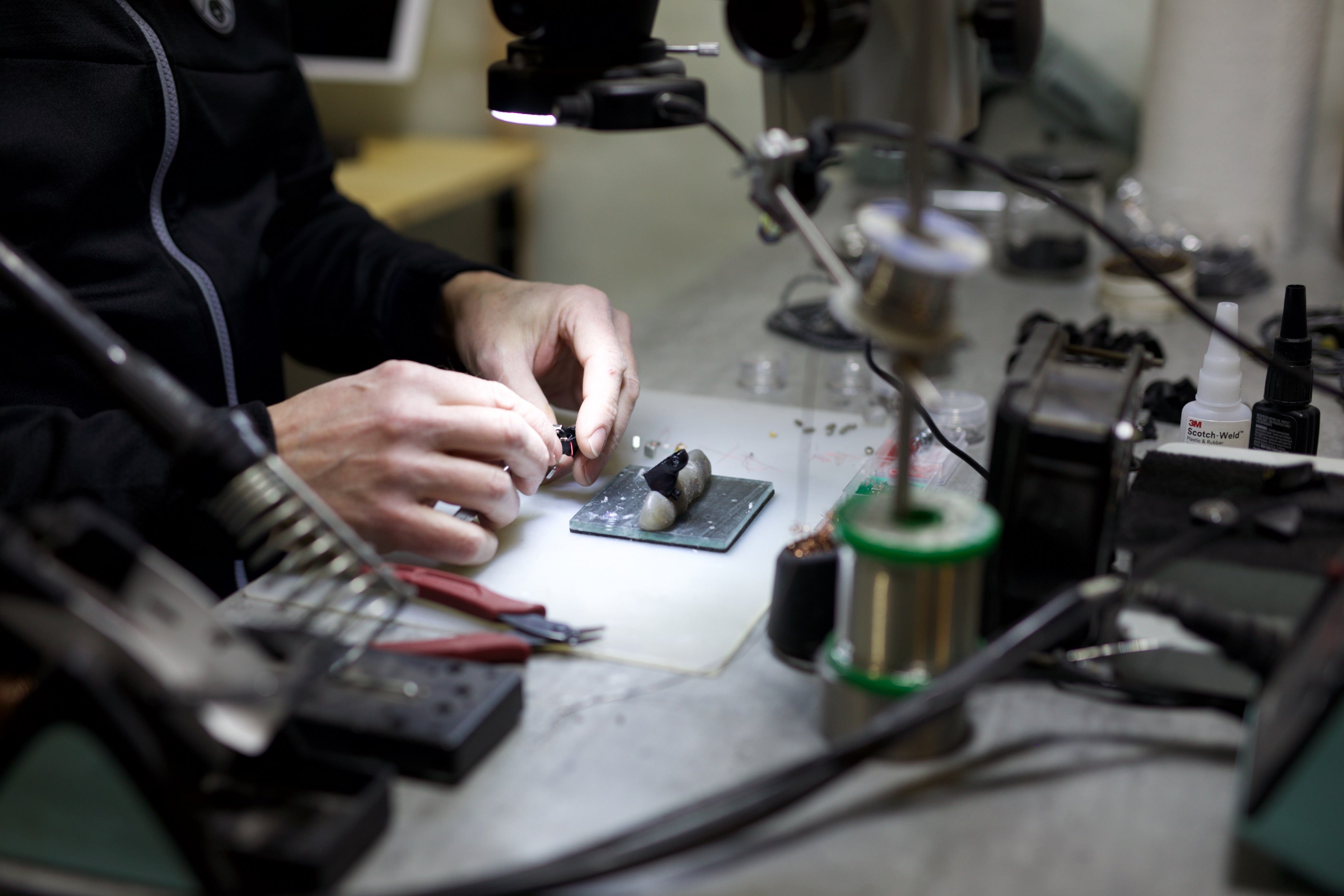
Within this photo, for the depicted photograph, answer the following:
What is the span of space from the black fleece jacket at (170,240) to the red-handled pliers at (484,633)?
172 millimetres

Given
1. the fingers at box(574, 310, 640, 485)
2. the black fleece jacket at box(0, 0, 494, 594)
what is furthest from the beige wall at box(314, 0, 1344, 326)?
the fingers at box(574, 310, 640, 485)

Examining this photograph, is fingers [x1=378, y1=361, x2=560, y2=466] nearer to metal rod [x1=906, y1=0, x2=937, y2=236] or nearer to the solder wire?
the solder wire

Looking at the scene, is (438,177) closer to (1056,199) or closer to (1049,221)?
(1049,221)

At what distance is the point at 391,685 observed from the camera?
590 millimetres

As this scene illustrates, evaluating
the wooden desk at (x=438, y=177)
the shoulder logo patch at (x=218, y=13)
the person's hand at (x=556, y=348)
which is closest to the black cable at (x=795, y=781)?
the person's hand at (x=556, y=348)

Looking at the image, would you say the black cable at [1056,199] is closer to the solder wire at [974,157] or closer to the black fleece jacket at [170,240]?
the solder wire at [974,157]

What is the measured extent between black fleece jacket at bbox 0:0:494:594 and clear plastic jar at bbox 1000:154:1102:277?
853 mm

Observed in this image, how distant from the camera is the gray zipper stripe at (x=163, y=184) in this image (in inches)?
39.6

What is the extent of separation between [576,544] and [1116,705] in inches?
15.2

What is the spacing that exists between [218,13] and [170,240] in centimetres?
24

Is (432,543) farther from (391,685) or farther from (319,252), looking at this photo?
(319,252)

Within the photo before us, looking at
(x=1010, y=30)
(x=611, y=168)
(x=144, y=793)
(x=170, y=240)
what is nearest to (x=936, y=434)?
(x=1010, y=30)

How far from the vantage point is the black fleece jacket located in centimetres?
78

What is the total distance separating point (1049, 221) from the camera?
66.9 inches
